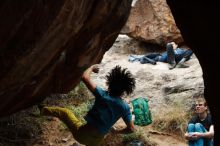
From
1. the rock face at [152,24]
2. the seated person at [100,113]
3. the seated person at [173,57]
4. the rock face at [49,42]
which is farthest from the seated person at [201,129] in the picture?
the rock face at [152,24]

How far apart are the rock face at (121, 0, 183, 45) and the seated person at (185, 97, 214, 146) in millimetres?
8836

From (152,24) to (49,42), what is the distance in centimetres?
1142

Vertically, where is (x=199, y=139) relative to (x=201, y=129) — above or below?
below

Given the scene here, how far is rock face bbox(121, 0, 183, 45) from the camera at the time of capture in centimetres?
1638

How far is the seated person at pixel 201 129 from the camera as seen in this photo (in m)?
7.37

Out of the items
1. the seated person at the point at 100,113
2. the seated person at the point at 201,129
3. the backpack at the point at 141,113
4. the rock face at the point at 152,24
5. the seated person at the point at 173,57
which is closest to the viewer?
the seated person at the point at 100,113

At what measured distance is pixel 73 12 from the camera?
555 cm

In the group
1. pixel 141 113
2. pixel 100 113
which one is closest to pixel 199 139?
pixel 100 113

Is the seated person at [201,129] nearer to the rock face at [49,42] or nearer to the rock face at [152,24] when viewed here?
the rock face at [49,42]

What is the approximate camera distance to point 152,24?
16594 mm

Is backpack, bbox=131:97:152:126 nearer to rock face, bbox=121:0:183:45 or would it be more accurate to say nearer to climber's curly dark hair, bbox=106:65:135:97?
climber's curly dark hair, bbox=106:65:135:97

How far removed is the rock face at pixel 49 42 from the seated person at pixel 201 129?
1876 millimetres

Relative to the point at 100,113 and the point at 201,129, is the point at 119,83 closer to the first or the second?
the point at 100,113

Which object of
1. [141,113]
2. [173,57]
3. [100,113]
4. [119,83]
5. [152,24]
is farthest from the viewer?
[152,24]
